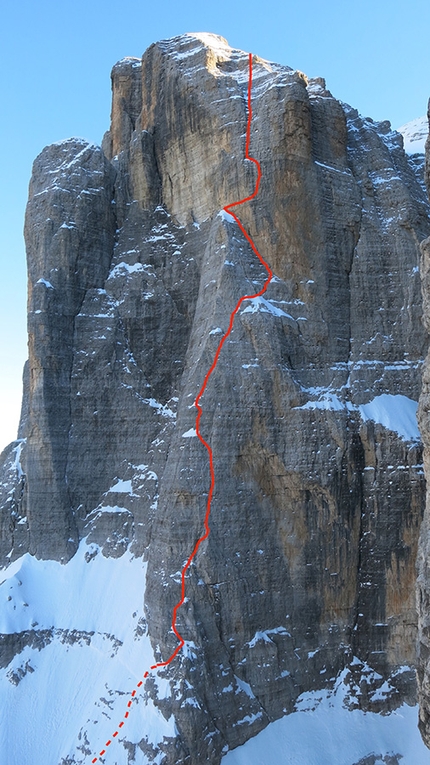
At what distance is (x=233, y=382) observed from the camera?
25156 mm

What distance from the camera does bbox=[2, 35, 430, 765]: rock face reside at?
23.9 m

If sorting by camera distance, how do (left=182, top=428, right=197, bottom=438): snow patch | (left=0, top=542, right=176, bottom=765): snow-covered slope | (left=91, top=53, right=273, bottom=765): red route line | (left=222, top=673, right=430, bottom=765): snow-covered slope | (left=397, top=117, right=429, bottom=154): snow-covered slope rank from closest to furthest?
1. (left=222, top=673, right=430, bottom=765): snow-covered slope
2. (left=91, top=53, right=273, bottom=765): red route line
3. (left=0, top=542, right=176, bottom=765): snow-covered slope
4. (left=182, top=428, right=197, bottom=438): snow patch
5. (left=397, top=117, right=429, bottom=154): snow-covered slope

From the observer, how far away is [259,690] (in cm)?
2330

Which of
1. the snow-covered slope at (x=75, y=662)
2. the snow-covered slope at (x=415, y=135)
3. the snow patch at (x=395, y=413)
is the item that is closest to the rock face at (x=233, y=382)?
the snow patch at (x=395, y=413)

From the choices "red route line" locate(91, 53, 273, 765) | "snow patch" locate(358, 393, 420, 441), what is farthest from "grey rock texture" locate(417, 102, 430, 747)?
"red route line" locate(91, 53, 273, 765)

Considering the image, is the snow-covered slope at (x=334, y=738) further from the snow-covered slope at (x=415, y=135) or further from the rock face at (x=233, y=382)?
the snow-covered slope at (x=415, y=135)

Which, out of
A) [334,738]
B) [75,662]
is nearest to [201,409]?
[75,662]

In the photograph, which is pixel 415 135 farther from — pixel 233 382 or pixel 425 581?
pixel 425 581

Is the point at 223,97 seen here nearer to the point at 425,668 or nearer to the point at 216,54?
the point at 216,54

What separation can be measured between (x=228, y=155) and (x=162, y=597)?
18.4 m

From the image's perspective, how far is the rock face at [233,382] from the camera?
941 inches

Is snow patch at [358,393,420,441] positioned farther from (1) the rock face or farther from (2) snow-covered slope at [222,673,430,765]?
(2) snow-covered slope at [222,673,430,765]

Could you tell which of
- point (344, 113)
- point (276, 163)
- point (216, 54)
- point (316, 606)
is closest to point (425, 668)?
point (316, 606)

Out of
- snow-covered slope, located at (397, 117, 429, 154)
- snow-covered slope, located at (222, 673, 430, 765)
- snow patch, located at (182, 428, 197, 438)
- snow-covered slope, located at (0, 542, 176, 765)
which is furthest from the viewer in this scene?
snow-covered slope, located at (397, 117, 429, 154)
